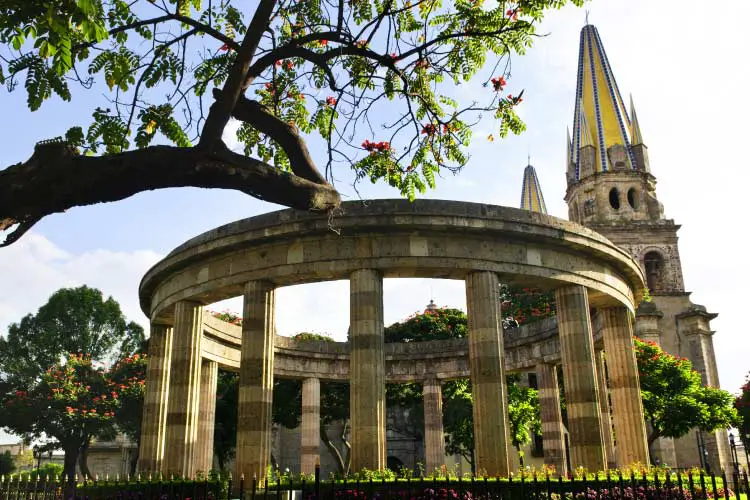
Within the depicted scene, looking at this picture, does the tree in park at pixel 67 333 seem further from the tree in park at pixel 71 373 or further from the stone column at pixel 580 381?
the stone column at pixel 580 381

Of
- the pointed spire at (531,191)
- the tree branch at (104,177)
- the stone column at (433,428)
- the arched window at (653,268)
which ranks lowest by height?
the stone column at (433,428)

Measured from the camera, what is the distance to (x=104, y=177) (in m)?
8.81

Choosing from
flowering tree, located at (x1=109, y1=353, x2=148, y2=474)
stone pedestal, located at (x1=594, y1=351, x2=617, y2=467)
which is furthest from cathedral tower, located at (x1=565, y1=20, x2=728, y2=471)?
flowering tree, located at (x1=109, y1=353, x2=148, y2=474)

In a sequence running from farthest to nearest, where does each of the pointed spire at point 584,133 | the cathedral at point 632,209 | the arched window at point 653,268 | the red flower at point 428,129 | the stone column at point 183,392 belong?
the pointed spire at point 584,133
the arched window at point 653,268
the cathedral at point 632,209
the stone column at point 183,392
the red flower at point 428,129

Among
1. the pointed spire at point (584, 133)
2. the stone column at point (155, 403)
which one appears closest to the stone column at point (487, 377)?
the stone column at point (155, 403)

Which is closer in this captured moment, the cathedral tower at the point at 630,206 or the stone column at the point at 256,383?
the stone column at the point at 256,383

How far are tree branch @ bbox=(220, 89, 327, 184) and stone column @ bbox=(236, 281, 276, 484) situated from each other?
38.6 feet

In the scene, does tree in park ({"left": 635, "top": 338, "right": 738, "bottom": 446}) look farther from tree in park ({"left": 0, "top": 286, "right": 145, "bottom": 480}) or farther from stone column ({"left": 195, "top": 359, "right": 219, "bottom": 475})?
tree in park ({"left": 0, "top": 286, "right": 145, "bottom": 480})

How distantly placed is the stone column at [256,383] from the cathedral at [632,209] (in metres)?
44.4

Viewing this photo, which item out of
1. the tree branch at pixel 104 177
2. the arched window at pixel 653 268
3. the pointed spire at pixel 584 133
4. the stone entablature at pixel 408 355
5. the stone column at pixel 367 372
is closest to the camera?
the tree branch at pixel 104 177

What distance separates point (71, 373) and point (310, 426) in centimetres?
2373

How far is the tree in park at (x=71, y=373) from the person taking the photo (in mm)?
47125

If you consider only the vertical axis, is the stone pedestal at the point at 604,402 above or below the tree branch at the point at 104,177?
below

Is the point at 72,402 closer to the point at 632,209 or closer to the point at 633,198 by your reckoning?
the point at 632,209
